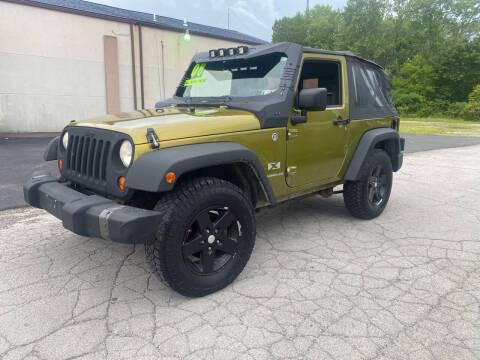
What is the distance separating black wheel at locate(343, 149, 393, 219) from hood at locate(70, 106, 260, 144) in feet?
5.63

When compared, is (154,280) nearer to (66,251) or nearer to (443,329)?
(66,251)

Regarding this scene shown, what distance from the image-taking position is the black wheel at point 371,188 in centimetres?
413

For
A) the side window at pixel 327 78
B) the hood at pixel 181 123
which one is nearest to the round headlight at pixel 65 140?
the hood at pixel 181 123

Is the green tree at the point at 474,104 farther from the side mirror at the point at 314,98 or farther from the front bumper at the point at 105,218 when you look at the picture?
the front bumper at the point at 105,218

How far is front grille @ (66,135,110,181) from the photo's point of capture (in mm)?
2576

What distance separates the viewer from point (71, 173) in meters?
2.93

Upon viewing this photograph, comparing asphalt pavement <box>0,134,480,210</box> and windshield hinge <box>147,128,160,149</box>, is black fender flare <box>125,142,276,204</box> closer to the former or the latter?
windshield hinge <box>147,128,160,149</box>

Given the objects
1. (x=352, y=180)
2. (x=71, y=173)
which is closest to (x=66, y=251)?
(x=71, y=173)

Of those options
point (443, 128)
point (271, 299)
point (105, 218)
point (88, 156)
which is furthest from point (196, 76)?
point (443, 128)

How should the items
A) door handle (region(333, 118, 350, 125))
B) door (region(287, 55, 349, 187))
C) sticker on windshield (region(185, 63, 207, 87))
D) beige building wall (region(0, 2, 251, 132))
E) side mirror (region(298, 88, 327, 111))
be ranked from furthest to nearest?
beige building wall (region(0, 2, 251, 132)) < sticker on windshield (region(185, 63, 207, 87)) < door handle (region(333, 118, 350, 125)) < door (region(287, 55, 349, 187)) < side mirror (region(298, 88, 327, 111))

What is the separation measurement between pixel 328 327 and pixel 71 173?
86.5 inches

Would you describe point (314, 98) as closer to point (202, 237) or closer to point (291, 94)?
point (291, 94)

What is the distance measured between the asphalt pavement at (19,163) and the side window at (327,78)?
3.41 meters

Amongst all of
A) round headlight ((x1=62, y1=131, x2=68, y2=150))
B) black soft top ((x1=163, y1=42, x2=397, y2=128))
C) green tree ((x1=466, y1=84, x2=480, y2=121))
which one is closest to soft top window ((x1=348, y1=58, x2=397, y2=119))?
black soft top ((x1=163, y1=42, x2=397, y2=128))
